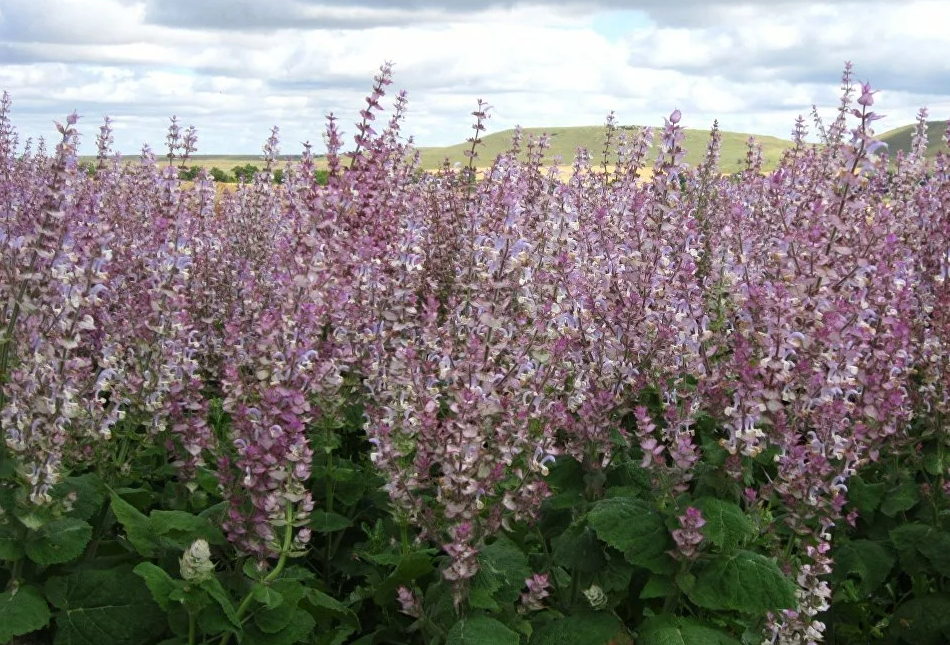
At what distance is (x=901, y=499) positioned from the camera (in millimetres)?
4555

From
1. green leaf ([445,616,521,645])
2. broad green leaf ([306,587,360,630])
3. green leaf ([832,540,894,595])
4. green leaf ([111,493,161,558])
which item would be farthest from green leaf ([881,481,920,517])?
green leaf ([111,493,161,558])

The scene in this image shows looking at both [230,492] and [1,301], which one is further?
[1,301]

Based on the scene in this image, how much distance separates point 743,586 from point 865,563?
1.34 meters

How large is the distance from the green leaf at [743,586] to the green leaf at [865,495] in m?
1.24

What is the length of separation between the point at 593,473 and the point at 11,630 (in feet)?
7.97

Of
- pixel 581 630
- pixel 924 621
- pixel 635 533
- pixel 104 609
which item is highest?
pixel 635 533

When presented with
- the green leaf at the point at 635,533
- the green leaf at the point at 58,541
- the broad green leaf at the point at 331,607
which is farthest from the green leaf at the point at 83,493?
the green leaf at the point at 635,533

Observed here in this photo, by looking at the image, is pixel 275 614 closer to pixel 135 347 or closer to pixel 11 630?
pixel 11 630

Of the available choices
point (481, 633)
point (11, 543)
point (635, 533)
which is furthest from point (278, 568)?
point (635, 533)

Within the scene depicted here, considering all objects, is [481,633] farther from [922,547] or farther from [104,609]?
[922,547]

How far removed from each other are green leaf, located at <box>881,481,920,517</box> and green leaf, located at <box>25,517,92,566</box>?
3.72 meters

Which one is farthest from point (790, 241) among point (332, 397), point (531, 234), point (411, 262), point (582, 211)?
point (582, 211)

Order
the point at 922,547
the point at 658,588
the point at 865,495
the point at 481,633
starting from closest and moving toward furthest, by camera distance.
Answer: the point at 481,633 → the point at 658,588 → the point at 922,547 → the point at 865,495

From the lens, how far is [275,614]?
351cm
